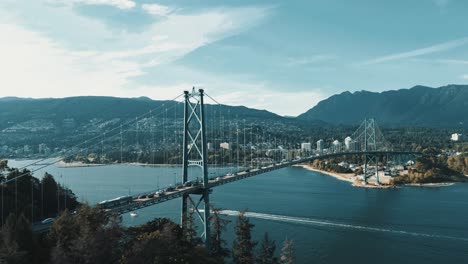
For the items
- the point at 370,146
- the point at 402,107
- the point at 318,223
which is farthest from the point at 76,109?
the point at 402,107

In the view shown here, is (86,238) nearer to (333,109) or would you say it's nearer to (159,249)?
(159,249)

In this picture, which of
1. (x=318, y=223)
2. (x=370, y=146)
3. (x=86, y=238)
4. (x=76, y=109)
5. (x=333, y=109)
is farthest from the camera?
(x=333, y=109)

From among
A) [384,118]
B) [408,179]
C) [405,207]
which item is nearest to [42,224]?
[405,207]

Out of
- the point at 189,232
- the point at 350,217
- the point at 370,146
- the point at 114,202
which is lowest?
the point at 350,217

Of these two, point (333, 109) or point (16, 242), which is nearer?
point (16, 242)

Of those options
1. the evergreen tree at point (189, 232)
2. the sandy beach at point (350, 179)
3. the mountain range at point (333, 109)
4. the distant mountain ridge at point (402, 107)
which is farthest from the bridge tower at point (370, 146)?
the distant mountain ridge at point (402, 107)

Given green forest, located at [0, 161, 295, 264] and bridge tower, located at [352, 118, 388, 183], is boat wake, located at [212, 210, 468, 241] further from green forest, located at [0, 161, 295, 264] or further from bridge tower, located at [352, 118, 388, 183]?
bridge tower, located at [352, 118, 388, 183]

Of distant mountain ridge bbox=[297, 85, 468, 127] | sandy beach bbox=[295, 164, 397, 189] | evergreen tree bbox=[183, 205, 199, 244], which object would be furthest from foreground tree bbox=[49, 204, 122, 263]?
distant mountain ridge bbox=[297, 85, 468, 127]

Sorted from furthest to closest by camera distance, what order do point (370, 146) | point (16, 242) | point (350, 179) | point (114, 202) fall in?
point (370, 146)
point (350, 179)
point (114, 202)
point (16, 242)
